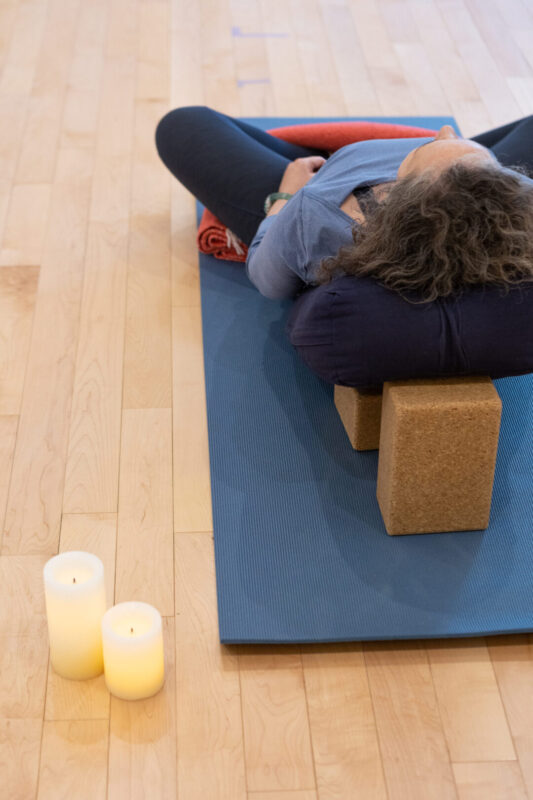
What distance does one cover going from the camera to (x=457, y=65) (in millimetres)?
3686

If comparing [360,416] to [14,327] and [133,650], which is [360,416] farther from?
[14,327]

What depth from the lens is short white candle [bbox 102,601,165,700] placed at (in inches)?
60.4

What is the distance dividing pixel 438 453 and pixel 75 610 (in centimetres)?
67

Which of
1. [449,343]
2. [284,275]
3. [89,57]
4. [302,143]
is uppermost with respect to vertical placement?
[449,343]

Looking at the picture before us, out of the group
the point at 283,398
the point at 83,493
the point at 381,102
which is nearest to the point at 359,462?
the point at 283,398

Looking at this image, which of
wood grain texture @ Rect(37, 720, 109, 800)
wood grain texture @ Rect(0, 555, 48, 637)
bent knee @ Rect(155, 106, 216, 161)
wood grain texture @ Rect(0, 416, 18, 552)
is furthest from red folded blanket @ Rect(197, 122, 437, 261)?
wood grain texture @ Rect(37, 720, 109, 800)

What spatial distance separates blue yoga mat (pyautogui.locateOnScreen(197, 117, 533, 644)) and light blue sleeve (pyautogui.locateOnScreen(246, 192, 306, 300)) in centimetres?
25

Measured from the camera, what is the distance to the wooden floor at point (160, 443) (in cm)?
153

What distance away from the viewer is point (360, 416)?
1.97 meters

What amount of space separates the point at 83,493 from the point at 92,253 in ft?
2.99

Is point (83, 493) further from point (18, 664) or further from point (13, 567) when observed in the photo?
point (18, 664)

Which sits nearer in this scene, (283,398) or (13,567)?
(13,567)

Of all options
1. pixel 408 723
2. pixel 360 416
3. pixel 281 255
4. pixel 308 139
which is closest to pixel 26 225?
pixel 308 139

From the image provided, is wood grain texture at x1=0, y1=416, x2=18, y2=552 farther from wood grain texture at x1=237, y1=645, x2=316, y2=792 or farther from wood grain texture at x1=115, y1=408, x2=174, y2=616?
wood grain texture at x1=237, y1=645, x2=316, y2=792
